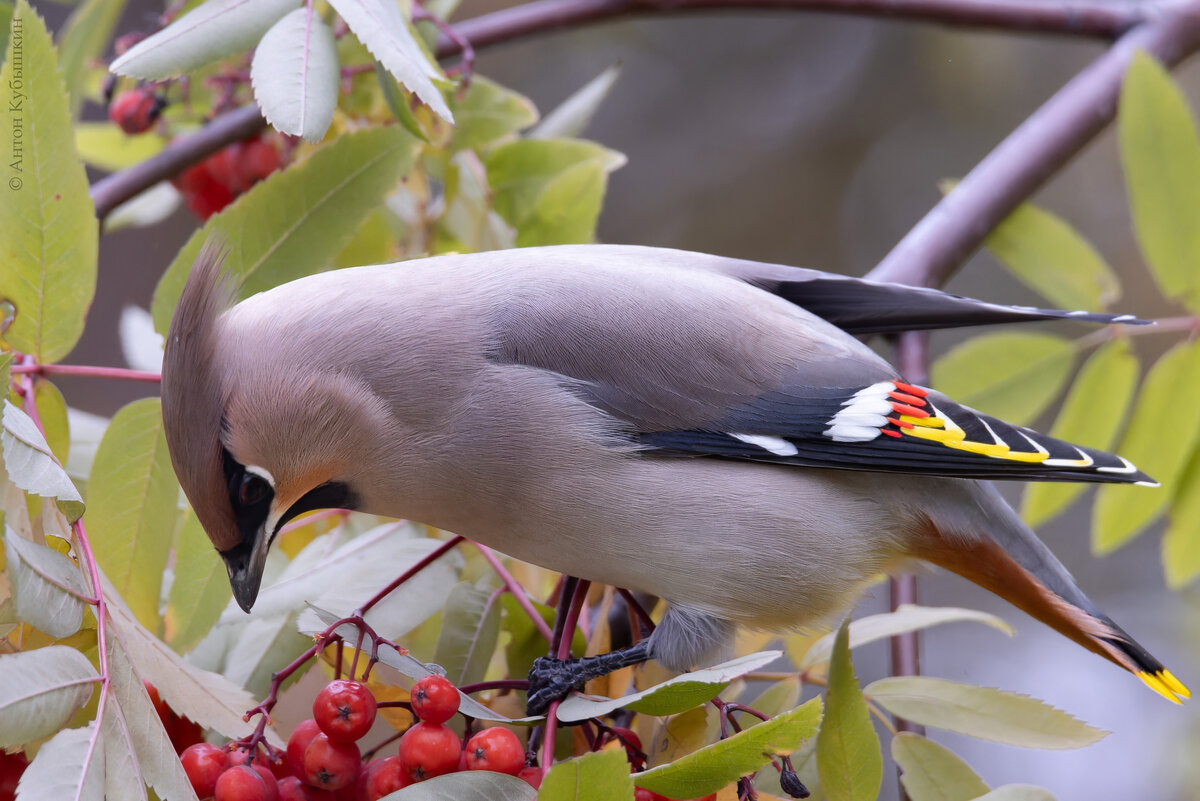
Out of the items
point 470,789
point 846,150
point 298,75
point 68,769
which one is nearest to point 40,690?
point 68,769

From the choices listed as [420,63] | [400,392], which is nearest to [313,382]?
[400,392]

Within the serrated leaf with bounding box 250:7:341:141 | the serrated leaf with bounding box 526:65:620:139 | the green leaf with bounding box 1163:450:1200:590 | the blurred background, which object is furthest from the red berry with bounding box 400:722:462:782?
the blurred background

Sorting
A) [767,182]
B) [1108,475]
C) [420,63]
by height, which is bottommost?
[767,182]

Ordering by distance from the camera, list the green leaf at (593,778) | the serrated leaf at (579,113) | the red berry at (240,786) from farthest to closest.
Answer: the serrated leaf at (579,113), the red berry at (240,786), the green leaf at (593,778)

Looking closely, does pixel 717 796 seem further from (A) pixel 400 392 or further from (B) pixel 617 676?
(A) pixel 400 392

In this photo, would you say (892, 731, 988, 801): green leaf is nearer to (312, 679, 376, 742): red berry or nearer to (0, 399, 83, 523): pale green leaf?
(312, 679, 376, 742): red berry

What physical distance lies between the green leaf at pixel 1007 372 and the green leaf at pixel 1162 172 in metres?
0.25

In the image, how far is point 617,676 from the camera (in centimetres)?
171

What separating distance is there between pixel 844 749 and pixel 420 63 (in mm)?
1036

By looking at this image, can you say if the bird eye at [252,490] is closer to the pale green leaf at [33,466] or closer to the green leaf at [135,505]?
the green leaf at [135,505]

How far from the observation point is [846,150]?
826cm

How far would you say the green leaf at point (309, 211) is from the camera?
1.81 meters

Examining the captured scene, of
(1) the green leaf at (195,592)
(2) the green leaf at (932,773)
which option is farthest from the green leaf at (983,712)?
(1) the green leaf at (195,592)

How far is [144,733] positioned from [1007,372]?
184cm
